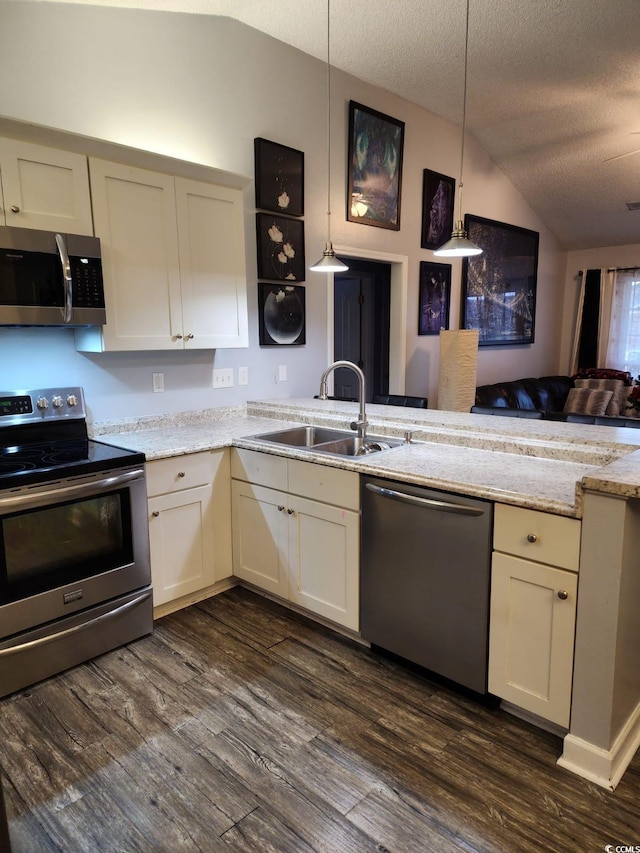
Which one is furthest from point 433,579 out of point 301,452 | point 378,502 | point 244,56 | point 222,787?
point 244,56

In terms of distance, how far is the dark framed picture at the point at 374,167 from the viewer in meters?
4.02

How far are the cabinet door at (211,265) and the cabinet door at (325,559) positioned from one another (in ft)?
3.58

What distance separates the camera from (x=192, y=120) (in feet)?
10.0

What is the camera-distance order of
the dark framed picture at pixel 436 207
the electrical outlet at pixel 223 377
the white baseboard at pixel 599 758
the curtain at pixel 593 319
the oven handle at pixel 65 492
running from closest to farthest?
→ the white baseboard at pixel 599 758 → the oven handle at pixel 65 492 → the electrical outlet at pixel 223 377 → the dark framed picture at pixel 436 207 → the curtain at pixel 593 319

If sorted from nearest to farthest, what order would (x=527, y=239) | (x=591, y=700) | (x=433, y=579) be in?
(x=591, y=700) → (x=433, y=579) → (x=527, y=239)

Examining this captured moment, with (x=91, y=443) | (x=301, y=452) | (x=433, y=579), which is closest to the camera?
(x=433, y=579)

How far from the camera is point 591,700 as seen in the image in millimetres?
1649

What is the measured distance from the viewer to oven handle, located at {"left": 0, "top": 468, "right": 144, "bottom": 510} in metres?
1.99

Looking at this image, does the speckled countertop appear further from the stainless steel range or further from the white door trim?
the white door trim

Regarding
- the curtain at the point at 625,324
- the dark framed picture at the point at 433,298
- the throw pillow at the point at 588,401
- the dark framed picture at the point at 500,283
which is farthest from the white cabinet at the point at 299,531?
the curtain at the point at 625,324

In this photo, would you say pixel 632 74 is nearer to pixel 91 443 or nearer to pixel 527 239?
pixel 527 239

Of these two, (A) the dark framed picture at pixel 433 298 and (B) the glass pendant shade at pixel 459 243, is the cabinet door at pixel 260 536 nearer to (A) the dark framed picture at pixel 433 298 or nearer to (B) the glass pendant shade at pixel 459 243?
(B) the glass pendant shade at pixel 459 243

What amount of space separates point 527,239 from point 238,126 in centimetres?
419

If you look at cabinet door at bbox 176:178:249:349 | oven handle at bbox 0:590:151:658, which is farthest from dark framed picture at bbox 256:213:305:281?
oven handle at bbox 0:590:151:658
